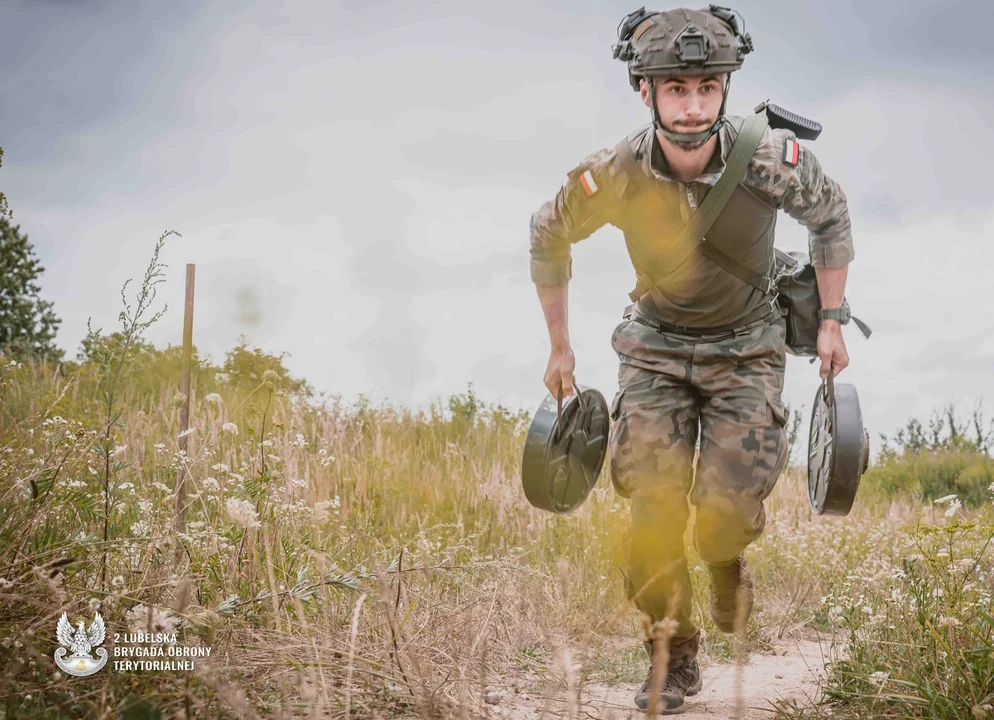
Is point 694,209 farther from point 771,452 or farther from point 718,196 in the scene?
point 771,452

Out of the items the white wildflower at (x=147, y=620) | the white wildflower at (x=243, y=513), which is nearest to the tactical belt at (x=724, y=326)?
the white wildflower at (x=243, y=513)

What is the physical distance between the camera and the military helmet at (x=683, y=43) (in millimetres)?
3598

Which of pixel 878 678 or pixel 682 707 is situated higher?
pixel 878 678

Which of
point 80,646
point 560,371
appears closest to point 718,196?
point 560,371

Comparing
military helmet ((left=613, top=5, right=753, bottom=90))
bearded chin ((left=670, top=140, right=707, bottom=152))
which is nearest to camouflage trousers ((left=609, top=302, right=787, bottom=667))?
bearded chin ((left=670, top=140, right=707, bottom=152))

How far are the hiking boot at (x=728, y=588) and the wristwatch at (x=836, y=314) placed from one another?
3.98ft

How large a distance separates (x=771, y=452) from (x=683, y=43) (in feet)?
5.89

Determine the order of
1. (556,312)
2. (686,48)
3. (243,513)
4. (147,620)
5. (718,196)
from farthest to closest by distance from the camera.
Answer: (556,312) → (718,196) → (686,48) → (243,513) → (147,620)

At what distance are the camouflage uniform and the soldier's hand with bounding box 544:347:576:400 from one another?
30cm

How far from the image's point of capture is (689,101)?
12.1 feet

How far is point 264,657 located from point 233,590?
0.50 metres

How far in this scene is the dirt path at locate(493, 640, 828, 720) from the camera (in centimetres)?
349

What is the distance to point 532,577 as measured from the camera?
518cm

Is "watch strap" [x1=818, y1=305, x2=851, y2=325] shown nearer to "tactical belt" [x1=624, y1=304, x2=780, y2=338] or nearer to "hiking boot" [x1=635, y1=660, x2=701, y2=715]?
"tactical belt" [x1=624, y1=304, x2=780, y2=338]
